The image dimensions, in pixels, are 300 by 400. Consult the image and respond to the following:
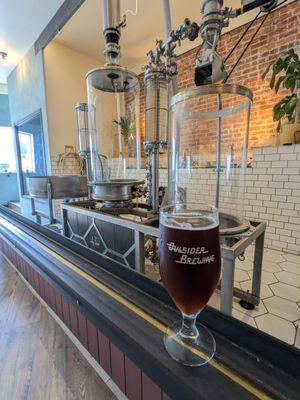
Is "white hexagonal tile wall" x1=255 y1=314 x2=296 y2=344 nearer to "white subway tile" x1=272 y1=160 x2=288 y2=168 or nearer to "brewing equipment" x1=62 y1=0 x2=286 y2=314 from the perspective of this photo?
"brewing equipment" x1=62 y1=0 x2=286 y2=314

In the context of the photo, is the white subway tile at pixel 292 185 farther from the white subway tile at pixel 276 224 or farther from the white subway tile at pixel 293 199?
the white subway tile at pixel 276 224

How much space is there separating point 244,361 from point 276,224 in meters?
1.99

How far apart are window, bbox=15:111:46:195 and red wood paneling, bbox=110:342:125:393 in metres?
3.66

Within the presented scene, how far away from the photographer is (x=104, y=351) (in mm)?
695

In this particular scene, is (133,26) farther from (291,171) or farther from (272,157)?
(291,171)

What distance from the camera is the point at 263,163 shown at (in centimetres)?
208

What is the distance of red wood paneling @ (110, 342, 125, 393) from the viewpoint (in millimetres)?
622

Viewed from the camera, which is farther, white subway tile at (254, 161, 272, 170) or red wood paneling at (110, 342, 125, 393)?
white subway tile at (254, 161, 272, 170)

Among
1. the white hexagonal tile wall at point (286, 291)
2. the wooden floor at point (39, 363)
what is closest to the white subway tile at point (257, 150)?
the white hexagonal tile wall at point (286, 291)

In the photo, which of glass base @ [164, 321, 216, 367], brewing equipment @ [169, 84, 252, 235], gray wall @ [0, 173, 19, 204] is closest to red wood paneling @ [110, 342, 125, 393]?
glass base @ [164, 321, 216, 367]

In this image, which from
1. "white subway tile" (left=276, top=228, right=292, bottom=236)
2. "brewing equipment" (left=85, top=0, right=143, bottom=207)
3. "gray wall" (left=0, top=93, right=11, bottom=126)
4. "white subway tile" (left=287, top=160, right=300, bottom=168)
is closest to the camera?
"brewing equipment" (left=85, top=0, right=143, bottom=207)

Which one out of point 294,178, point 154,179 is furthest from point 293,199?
point 154,179

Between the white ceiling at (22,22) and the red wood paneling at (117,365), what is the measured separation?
3455 mm

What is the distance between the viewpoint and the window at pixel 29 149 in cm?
381
